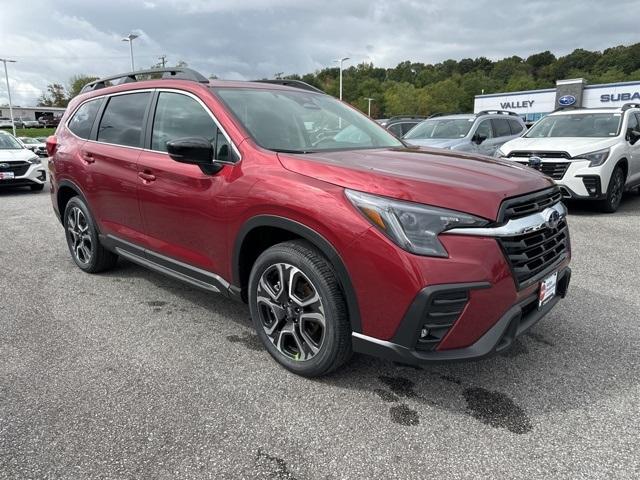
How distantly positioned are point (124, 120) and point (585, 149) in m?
6.74

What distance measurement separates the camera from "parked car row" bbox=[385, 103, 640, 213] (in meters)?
7.52

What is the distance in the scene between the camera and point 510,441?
232 centimetres

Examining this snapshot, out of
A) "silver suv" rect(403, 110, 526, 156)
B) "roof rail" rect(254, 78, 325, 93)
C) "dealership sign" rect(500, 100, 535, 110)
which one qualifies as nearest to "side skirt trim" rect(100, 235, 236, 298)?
"roof rail" rect(254, 78, 325, 93)

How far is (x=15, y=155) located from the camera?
11.4 meters

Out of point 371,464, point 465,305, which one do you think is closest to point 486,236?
point 465,305

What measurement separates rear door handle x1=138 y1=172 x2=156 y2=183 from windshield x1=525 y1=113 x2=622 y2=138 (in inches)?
300

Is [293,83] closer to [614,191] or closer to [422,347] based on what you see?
[422,347]

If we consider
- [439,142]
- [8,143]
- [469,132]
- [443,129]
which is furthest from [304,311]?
[8,143]

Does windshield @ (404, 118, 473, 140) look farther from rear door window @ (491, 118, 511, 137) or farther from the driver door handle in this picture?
the driver door handle

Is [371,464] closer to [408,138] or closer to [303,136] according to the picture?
[303,136]

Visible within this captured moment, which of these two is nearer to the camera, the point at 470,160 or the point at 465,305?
the point at 465,305

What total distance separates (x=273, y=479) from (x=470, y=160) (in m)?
2.19

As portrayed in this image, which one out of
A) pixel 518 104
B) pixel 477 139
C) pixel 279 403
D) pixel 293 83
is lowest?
pixel 279 403

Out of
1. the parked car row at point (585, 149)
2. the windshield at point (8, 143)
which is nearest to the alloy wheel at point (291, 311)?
the parked car row at point (585, 149)
